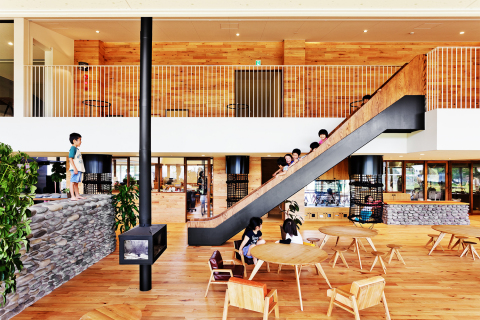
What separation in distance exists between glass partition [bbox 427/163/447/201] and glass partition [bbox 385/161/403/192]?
1.26 meters

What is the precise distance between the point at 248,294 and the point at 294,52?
8092mm

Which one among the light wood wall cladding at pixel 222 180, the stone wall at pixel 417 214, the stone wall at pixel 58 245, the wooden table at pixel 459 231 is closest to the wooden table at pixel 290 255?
the stone wall at pixel 58 245

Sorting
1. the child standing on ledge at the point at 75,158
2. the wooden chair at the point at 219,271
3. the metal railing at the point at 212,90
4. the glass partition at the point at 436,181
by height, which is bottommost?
the wooden chair at the point at 219,271

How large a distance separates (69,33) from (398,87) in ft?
32.3

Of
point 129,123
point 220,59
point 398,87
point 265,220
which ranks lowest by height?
point 265,220

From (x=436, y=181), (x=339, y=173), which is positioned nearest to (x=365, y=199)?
(x=339, y=173)

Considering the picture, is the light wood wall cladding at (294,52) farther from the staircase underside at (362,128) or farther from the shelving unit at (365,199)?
the shelving unit at (365,199)

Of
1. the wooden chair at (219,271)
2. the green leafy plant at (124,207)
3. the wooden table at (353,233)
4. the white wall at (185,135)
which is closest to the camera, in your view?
the wooden chair at (219,271)

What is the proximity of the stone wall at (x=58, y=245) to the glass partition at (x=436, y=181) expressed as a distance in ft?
39.0

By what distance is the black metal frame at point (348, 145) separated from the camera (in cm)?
541
